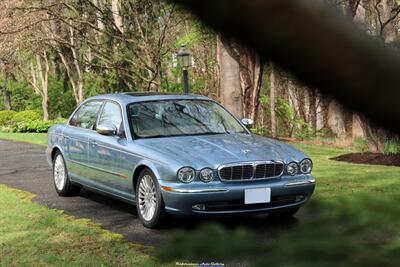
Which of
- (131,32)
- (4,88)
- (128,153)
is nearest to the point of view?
(128,153)

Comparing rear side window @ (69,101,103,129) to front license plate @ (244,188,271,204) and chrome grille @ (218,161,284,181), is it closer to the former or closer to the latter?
chrome grille @ (218,161,284,181)

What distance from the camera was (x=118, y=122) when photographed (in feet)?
25.8

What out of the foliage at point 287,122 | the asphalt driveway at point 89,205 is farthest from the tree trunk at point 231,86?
the asphalt driveway at point 89,205

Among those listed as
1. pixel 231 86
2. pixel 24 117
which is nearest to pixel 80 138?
pixel 231 86

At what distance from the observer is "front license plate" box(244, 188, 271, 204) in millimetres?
6609

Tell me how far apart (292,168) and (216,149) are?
875 mm

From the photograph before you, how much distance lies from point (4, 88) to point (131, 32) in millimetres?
24139

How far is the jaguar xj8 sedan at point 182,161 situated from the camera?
6539mm

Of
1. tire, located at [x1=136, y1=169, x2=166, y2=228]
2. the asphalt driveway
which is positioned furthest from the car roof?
the asphalt driveway

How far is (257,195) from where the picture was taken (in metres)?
6.67

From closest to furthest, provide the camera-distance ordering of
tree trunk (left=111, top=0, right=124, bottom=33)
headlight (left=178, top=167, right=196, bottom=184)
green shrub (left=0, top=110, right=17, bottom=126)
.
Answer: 1. headlight (left=178, top=167, right=196, bottom=184)
2. tree trunk (left=111, top=0, right=124, bottom=33)
3. green shrub (left=0, top=110, right=17, bottom=126)

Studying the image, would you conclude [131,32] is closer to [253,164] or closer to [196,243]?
[253,164]

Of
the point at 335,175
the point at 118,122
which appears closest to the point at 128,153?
the point at 118,122

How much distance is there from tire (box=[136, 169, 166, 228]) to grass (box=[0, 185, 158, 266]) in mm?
475
